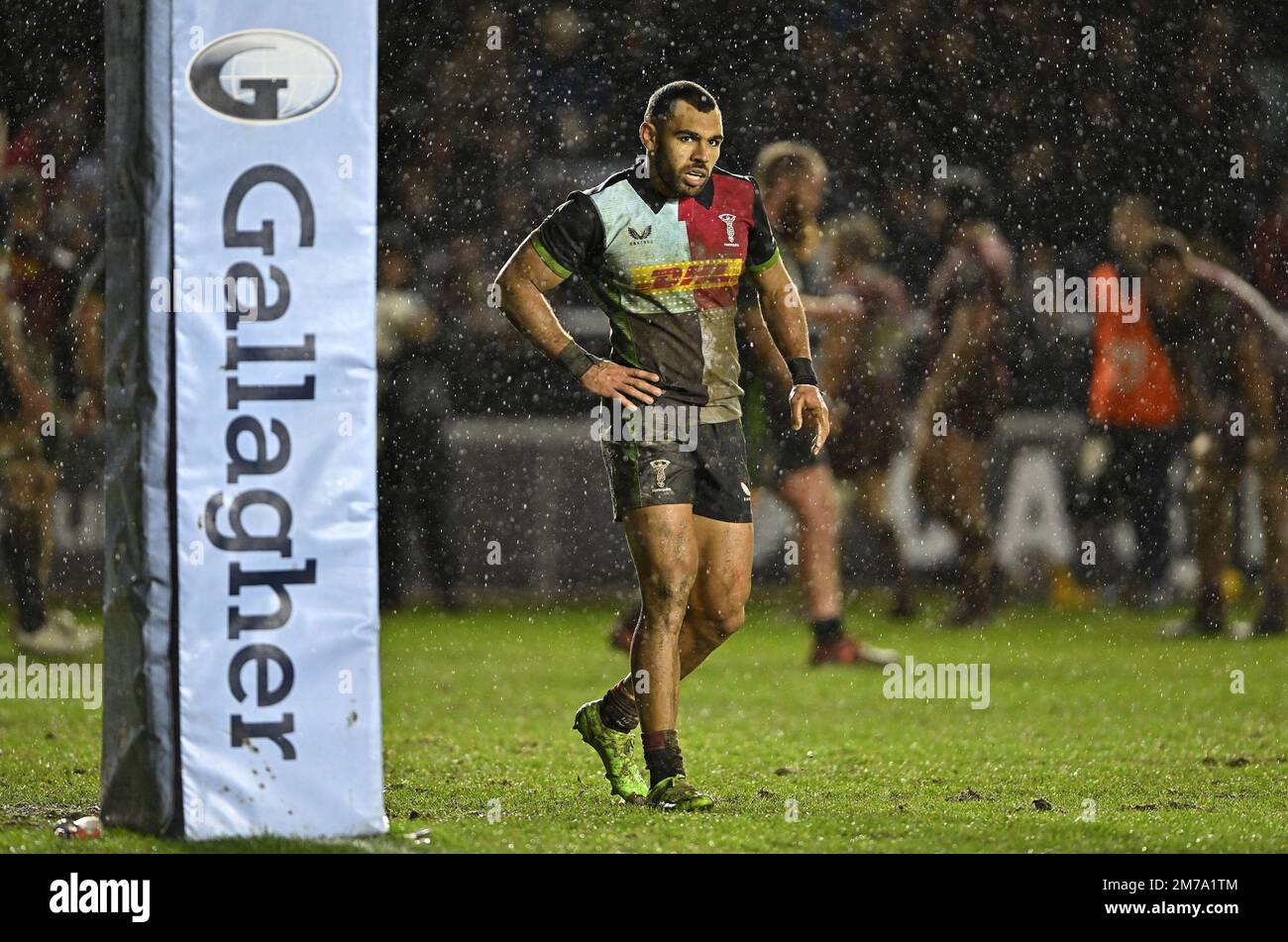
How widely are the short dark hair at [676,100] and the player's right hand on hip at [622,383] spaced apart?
65cm

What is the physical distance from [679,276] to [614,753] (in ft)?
4.11

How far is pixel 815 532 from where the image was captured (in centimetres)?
788

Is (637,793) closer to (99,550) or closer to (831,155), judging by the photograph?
(99,550)

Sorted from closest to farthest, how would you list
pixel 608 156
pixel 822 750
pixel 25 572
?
pixel 822 750, pixel 25 572, pixel 608 156

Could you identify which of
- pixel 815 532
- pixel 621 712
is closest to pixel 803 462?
pixel 815 532

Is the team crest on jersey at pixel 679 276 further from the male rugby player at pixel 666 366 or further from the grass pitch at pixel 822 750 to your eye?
the grass pitch at pixel 822 750

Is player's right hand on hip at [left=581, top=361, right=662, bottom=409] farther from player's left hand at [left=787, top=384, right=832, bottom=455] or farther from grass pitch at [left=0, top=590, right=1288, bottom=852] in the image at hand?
grass pitch at [left=0, top=590, right=1288, bottom=852]

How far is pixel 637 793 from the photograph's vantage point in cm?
491

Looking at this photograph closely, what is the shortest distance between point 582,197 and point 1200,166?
8298 mm

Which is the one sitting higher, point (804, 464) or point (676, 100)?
point (676, 100)

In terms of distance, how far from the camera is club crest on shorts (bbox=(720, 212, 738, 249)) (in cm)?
496

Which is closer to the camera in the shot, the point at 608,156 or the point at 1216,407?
the point at 1216,407

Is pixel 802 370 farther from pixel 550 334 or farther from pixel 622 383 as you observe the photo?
pixel 550 334

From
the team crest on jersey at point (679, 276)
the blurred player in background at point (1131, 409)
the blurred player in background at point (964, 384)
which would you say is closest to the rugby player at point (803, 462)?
the blurred player in background at point (964, 384)
